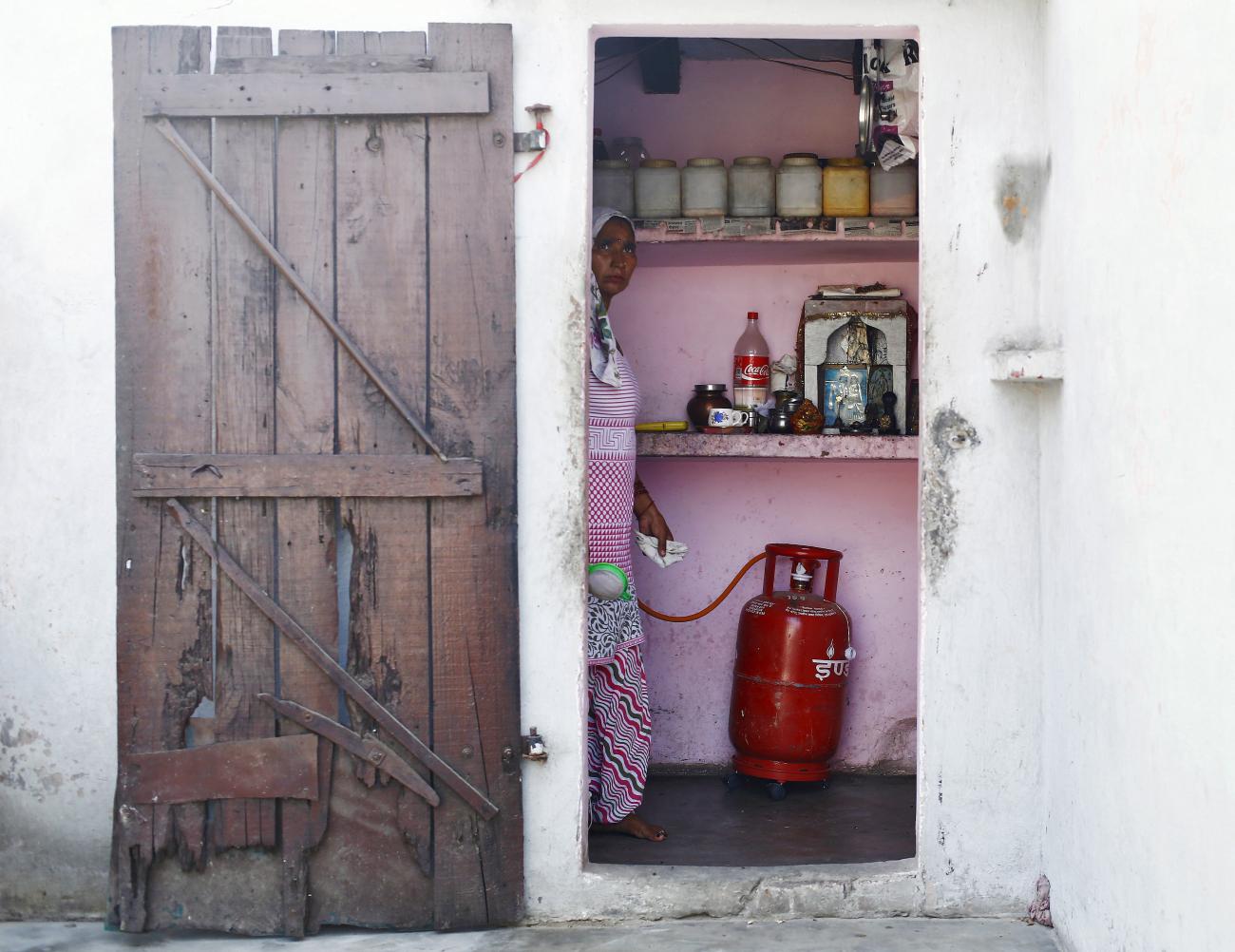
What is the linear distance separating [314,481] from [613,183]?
70.8 inches

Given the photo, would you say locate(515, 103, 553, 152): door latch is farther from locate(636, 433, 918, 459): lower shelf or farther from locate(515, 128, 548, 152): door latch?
locate(636, 433, 918, 459): lower shelf

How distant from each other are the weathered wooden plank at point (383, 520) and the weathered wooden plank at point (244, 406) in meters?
0.20

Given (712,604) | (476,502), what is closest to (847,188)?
(712,604)

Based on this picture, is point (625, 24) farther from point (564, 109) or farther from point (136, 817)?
point (136, 817)

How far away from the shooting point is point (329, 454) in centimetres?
333

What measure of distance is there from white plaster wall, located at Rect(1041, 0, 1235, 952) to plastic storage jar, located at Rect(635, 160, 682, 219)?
5.03 feet

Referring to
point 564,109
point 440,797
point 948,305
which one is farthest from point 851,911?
point 564,109

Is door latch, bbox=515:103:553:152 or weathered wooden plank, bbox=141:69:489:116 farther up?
weathered wooden plank, bbox=141:69:489:116

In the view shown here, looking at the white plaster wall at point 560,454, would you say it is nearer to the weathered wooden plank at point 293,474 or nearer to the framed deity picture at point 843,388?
the weathered wooden plank at point 293,474

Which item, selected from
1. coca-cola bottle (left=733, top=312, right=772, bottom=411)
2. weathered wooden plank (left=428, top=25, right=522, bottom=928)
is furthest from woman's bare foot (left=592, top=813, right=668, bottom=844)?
coca-cola bottle (left=733, top=312, right=772, bottom=411)

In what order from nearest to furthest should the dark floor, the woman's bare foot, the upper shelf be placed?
1. the dark floor
2. the woman's bare foot
3. the upper shelf

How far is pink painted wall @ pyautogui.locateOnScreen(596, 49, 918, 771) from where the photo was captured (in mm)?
4949

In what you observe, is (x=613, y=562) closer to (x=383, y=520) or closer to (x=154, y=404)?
(x=383, y=520)

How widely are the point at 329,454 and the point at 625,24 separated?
4.59ft
